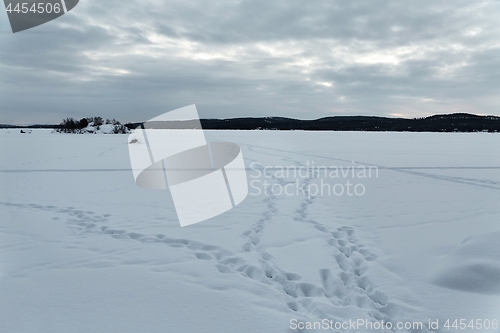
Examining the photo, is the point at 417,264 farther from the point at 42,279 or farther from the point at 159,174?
the point at 159,174

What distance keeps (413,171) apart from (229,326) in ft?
32.6

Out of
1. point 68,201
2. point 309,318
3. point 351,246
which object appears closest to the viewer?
point 309,318

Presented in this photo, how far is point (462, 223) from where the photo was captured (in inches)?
208

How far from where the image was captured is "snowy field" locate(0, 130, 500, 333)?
2.79 m

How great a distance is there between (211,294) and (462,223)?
4.13 m

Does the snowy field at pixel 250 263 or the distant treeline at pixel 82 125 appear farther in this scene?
the distant treeline at pixel 82 125

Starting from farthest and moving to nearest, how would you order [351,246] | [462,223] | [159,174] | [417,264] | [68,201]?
[159,174] → [68,201] → [462,223] → [351,246] → [417,264]

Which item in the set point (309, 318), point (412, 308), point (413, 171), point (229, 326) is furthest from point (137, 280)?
point (413, 171)

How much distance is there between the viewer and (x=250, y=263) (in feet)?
12.5

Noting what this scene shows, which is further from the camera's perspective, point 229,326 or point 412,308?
point 412,308

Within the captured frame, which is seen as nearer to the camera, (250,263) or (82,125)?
(250,263)

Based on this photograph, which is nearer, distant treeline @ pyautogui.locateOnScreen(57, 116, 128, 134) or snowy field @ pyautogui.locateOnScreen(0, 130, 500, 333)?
snowy field @ pyautogui.locateOnScreen(0, 130, 500, 333)

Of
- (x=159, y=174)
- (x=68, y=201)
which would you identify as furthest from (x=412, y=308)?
(x=159, y=174)

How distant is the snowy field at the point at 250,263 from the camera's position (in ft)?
9.14
